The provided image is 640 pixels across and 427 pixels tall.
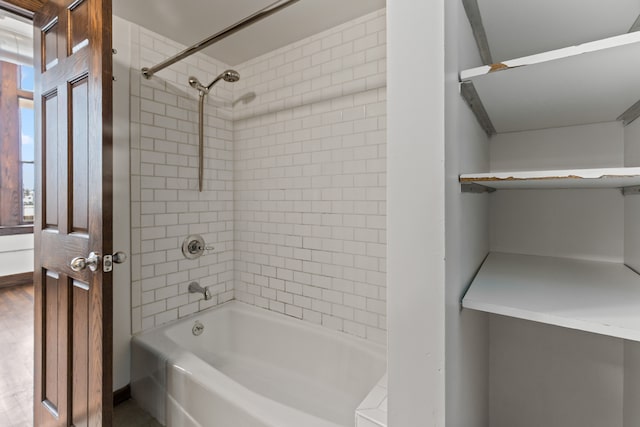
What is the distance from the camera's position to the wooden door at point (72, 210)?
1180 mm

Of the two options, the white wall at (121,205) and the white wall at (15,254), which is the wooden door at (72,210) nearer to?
the white wall at (121,205)

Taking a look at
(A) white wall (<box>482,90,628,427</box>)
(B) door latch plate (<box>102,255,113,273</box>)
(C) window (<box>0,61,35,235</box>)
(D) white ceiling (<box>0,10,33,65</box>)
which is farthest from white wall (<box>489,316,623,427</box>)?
(C) window (<box>0,61,35,235</box>)

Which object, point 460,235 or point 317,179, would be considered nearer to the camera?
point 460,235

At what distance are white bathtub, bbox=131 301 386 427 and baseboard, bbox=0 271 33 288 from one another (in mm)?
3962

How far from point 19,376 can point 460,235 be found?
9.78ft

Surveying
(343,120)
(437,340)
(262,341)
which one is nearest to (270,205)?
(343,120)

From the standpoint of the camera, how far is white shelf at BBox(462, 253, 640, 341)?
0.60 meters

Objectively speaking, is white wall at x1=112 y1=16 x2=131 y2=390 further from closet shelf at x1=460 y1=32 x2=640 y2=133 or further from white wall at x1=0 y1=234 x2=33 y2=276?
white wall at x1=0 y1=234 x2=33 y2=276

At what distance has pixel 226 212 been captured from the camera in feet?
7.90

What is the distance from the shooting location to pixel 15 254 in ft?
13.8

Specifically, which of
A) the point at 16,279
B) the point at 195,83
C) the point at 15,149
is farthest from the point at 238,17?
the point at 16,279

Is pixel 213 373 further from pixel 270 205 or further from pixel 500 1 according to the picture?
pixel 500 1

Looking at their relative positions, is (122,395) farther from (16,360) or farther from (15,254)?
(15,254)

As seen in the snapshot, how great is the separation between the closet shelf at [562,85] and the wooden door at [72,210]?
136cm
